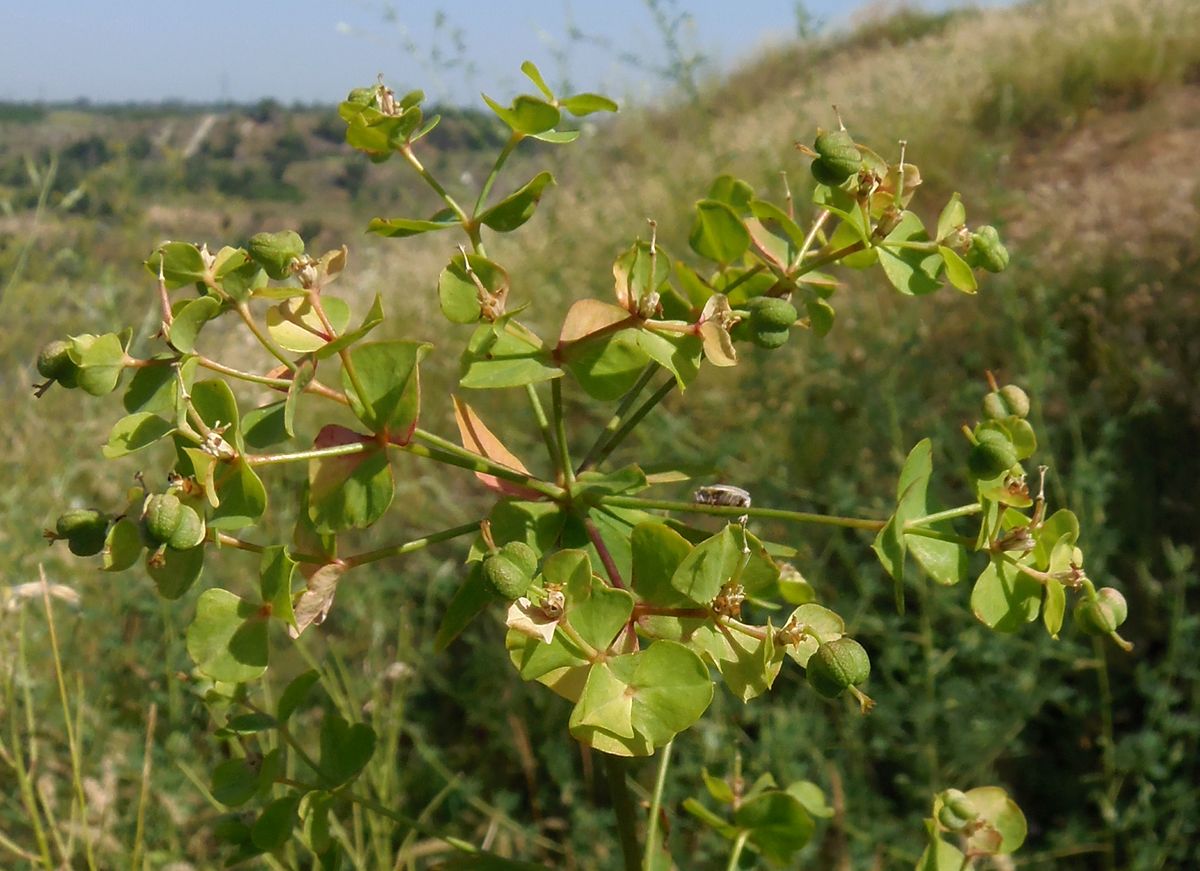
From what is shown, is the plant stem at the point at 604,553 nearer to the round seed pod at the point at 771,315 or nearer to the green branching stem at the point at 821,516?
the green branching stem at the point at 821,516

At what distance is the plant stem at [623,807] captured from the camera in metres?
0.90

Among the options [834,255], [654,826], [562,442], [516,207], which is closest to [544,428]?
[562,442]

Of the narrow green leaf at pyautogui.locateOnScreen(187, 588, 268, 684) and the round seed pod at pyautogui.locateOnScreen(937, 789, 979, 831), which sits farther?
the round seed pod at pyautogui.locateOnScreen(937, 789, 979, 831)

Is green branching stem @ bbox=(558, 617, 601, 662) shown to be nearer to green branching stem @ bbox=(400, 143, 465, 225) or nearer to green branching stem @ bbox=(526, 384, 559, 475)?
green branching stem @ bbox=(526, 384, 559, 475)

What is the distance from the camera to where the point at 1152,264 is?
12.0 ft

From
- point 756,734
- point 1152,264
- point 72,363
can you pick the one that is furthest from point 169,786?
point 1152,264

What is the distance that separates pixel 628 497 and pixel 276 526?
2.27 m

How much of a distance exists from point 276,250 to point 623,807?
573 millimetres

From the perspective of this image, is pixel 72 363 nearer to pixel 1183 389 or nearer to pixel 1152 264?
pixel 1183 389

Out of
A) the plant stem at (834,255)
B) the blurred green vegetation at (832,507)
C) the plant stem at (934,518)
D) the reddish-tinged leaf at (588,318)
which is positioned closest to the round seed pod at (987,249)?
the plant stem at (834,255)

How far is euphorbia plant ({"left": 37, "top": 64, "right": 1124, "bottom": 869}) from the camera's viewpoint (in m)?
0.68

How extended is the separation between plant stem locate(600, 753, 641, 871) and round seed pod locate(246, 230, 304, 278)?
0.50m

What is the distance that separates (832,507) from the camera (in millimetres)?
2584

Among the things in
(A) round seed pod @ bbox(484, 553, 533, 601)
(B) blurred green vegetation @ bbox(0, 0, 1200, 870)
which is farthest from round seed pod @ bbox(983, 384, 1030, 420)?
(B) blurred green vegetation @ bbox(0, 0, 1200, 870)
